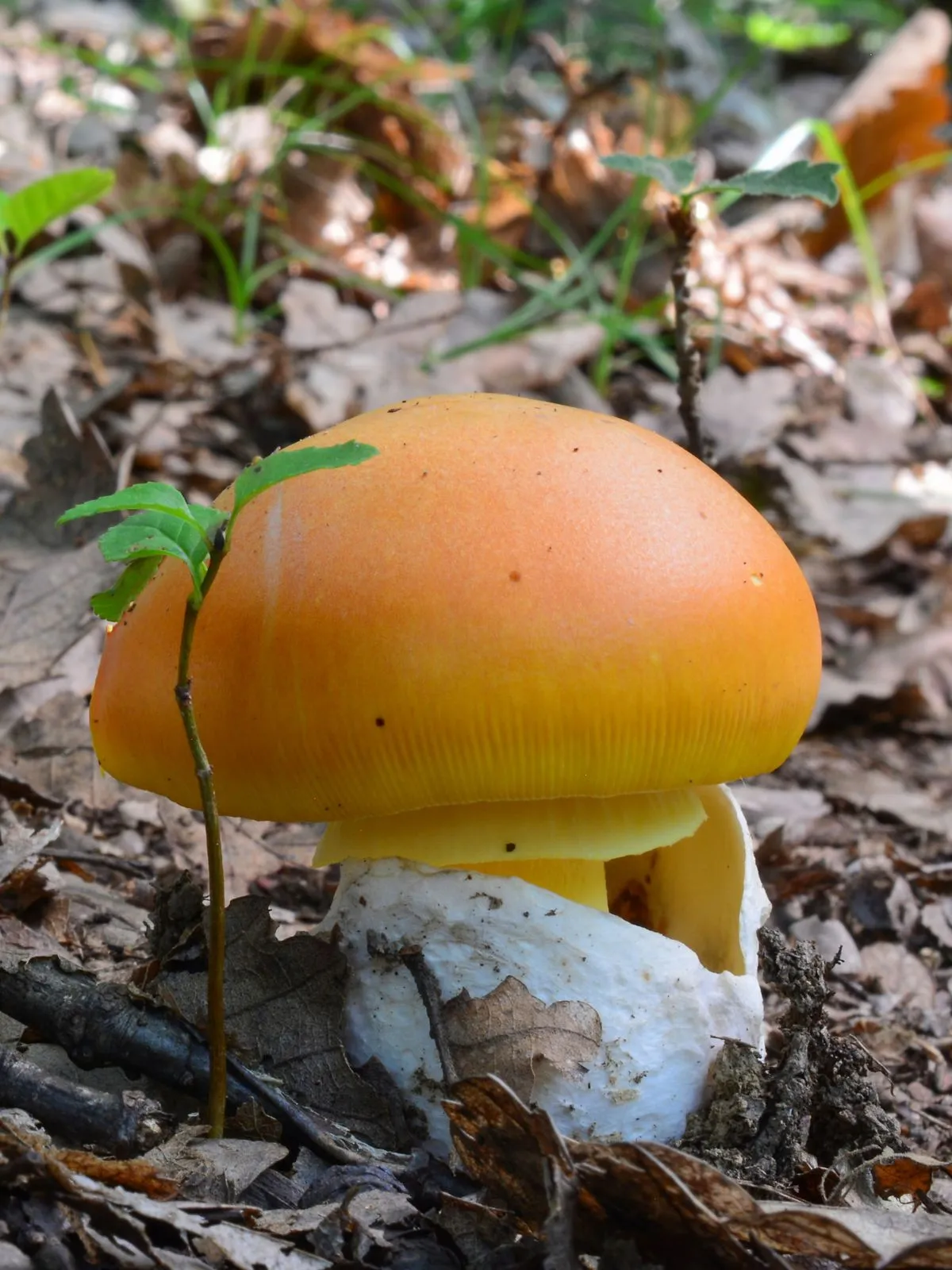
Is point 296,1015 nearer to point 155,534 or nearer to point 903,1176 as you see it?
→ point 155,534

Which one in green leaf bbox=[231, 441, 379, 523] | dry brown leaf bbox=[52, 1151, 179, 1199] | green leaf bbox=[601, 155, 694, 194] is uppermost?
green leaf bbox=[601, 155, 694, 194]

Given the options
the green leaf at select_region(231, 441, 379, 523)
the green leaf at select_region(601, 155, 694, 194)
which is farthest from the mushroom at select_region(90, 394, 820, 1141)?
the green leaf at select_region(601, 155, 694, 194)

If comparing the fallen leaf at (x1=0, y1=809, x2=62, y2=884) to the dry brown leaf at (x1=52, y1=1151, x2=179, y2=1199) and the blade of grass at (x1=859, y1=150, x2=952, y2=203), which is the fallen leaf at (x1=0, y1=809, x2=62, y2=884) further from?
the blade of grass at (x1=859, y1=150, x2=952, y2=203)

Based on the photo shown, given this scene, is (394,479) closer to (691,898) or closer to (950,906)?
(691,898)

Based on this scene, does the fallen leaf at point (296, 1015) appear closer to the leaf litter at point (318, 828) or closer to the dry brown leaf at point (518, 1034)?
the leaf litter at point (318, 828)

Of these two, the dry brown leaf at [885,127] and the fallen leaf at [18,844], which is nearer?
the fallen leaf at [18,844]

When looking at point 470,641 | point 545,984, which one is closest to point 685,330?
point 470,641

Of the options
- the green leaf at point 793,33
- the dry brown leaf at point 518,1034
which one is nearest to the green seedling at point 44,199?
the dry brown leaf at point 518,1034
